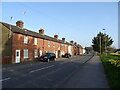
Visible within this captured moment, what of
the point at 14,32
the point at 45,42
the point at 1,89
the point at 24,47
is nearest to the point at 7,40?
the point at 14,32

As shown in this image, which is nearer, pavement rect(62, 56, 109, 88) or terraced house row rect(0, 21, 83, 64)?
pavement rect(62, 56, 109, 88)

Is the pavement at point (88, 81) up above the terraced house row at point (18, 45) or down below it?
below

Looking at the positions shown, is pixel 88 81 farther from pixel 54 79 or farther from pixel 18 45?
pixel 18 45

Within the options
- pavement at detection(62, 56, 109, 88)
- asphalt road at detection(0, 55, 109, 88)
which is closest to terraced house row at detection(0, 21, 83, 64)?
asphalt road at detection(0, 55, 109, 88)

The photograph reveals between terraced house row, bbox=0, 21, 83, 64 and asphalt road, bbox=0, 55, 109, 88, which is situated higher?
terraced house row, bbox=0, 21, 83, 64

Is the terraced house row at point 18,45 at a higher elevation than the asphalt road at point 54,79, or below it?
higher

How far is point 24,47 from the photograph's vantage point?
90.0ft

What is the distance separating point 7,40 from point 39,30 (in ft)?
65.0

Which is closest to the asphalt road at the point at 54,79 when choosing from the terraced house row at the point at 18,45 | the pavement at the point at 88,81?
the pavement at the point at 88,81

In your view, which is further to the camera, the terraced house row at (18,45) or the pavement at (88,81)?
the terraced house row at (18,45)

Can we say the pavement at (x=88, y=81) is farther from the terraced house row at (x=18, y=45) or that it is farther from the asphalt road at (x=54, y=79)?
the terraced house row at (x=18, y=45)

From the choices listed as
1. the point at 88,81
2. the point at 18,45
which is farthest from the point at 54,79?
the point at 18,45

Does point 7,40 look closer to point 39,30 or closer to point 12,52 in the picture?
point 12,52

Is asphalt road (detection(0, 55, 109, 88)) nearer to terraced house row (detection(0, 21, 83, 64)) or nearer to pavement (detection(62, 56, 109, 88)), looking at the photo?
pavement (detection(62, 56, 109, 88))
